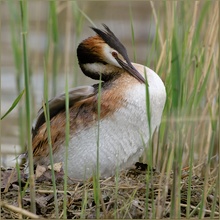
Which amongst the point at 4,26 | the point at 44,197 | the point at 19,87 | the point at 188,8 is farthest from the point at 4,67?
the point at 44,197

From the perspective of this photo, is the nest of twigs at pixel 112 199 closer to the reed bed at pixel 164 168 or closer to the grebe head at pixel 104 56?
the reed bed at pixel 164 168

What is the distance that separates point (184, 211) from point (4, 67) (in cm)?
518

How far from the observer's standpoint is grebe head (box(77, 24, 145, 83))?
4.95 m

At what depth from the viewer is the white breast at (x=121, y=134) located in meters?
4.83

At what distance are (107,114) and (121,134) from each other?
154 millimetres

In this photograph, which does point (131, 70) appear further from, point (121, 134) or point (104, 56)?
point (121, 134)

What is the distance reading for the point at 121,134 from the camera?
487 cm

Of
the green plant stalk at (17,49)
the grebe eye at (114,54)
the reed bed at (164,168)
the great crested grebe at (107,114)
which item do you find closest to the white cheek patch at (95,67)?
the great crested grebe at (107,114)

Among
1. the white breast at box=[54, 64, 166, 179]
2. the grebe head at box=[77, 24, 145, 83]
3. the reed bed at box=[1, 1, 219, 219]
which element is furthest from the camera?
the grebe head at box=[77, 24, 145, 83]

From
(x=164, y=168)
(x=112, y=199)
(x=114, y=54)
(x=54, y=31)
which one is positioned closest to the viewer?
(x=164, y=168)

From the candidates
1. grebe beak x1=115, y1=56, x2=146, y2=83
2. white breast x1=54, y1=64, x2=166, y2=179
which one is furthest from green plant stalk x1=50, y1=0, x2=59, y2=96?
white breast x1=54, y1=64, x2=166, y2=179

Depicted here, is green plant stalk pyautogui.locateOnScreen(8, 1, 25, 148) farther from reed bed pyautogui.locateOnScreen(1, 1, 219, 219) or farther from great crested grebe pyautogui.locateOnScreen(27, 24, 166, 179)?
great crested grebe pyautogui.locateOnScreen(27, 24, 166, 179)

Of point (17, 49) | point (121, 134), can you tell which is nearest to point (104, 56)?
point (121, 134)

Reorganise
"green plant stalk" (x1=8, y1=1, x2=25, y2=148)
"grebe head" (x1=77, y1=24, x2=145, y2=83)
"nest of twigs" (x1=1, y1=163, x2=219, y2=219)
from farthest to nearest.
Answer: "green plant stalk" (x1=8, y1=1, x2=25, y2=148) → "grebe head" (x1=77, y1=24, x2=145, y2=83) → "nest of twigs" (x1=1, y1=163, x2=219, y2=219)
